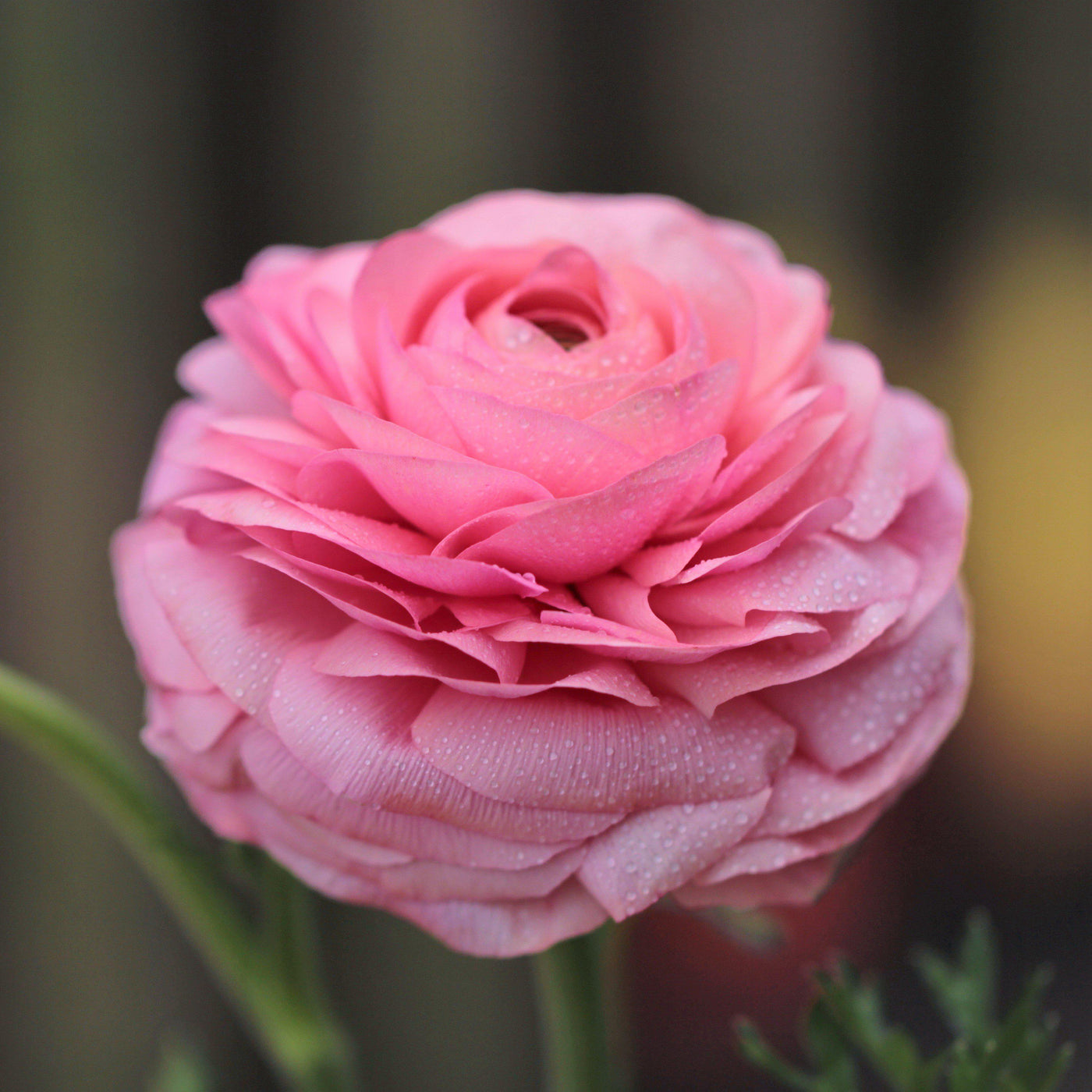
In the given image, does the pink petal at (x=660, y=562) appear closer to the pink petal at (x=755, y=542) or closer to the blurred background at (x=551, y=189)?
the pink petal at (x=755, y=542)

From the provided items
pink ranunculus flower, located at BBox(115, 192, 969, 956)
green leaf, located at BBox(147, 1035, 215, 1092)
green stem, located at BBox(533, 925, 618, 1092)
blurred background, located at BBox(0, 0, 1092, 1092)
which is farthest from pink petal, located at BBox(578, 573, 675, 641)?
blurred background, located at BBox(0, 0, 1092, 1092)

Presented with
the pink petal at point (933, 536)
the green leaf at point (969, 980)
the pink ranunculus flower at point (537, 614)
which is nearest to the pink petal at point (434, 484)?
the pink ranunculus flower at point (537, 614)

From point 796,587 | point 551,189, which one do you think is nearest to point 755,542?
point 796,587

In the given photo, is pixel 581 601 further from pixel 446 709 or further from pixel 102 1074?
pixel 102 1074

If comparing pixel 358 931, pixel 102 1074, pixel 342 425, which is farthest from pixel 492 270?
pixel 102 1074

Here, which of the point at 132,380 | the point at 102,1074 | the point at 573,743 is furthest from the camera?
the point at 102,1074

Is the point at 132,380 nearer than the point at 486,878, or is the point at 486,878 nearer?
the point at 486,878
